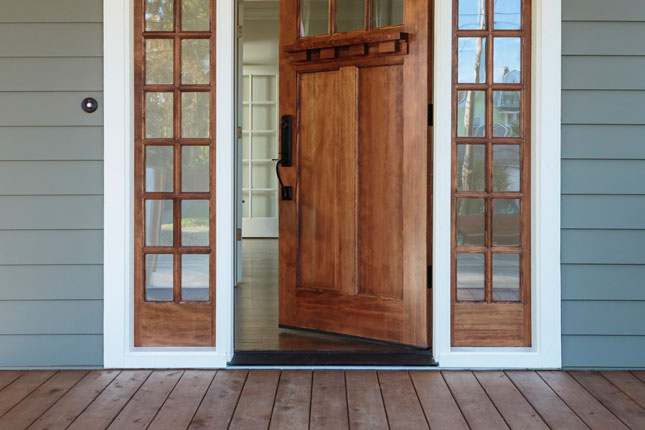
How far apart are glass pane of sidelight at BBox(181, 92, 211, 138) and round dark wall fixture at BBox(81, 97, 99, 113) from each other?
0.43 meters

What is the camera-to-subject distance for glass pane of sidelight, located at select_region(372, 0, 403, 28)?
3.36m

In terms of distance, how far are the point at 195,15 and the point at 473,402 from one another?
91.2 inches

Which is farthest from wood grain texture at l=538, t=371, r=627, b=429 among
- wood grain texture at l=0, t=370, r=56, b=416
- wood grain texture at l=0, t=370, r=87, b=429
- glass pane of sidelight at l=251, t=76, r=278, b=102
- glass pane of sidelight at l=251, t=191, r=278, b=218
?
glass pane of sidelight at l=251, t=76, r=278, b=102

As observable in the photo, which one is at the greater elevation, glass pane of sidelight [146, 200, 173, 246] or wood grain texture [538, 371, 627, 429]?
glass pane of sidelight [146, 200, 173, 246]

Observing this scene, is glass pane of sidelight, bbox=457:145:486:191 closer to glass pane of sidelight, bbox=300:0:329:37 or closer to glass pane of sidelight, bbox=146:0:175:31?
glass pane of sidelight, bbox=300:0:329:37

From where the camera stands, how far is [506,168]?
3189 millimetres

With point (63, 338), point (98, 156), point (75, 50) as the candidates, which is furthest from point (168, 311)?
point (75, 50)

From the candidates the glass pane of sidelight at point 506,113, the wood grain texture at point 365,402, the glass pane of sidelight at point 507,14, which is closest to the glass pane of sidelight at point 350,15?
the glass pane of sidelight at point 507,14

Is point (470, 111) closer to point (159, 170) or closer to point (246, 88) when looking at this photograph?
point (159, 170)

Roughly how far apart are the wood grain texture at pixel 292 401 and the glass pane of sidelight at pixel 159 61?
5.35 feet

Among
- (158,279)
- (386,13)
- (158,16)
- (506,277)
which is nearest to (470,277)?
(506,277)

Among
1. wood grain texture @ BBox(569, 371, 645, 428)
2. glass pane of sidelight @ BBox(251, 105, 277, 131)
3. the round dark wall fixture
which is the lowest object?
wood grain texture @ BBox(569, 371, 645, 428)

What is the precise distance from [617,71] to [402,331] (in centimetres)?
173

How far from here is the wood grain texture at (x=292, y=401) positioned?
2.42m
